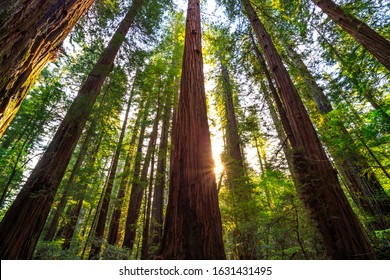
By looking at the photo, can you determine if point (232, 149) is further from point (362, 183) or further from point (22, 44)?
point (22, 44)

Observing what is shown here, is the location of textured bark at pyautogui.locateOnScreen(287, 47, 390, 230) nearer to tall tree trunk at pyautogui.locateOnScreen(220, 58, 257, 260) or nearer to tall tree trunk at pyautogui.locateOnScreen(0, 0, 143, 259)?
tall tree trunk at pyautogui.locateOnScreen(220, 58, 257, 260)

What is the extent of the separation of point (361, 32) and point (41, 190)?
7.47 m

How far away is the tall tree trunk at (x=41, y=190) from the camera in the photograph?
118 inches

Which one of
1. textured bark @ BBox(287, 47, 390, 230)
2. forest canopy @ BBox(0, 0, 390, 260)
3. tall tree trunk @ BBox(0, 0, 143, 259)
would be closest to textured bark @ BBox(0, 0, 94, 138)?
forest canopy @ BBox(0, 0, 390, 260)

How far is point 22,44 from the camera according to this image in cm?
132

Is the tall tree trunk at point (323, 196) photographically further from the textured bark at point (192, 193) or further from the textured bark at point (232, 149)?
the textured bark at point (192, 193)

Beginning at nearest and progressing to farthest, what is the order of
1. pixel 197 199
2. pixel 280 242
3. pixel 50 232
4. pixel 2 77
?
pixel 2 77, pixel 197 199, pixel 280 242, pixel 50 232

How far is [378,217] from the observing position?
4.71m

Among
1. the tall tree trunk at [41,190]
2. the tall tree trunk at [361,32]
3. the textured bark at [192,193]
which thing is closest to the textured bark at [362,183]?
the tall tree trunk at [361,32]

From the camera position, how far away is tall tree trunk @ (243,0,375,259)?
2.54 metres

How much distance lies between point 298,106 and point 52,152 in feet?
17.6

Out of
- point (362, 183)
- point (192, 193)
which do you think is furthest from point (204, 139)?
point (362, 183)
